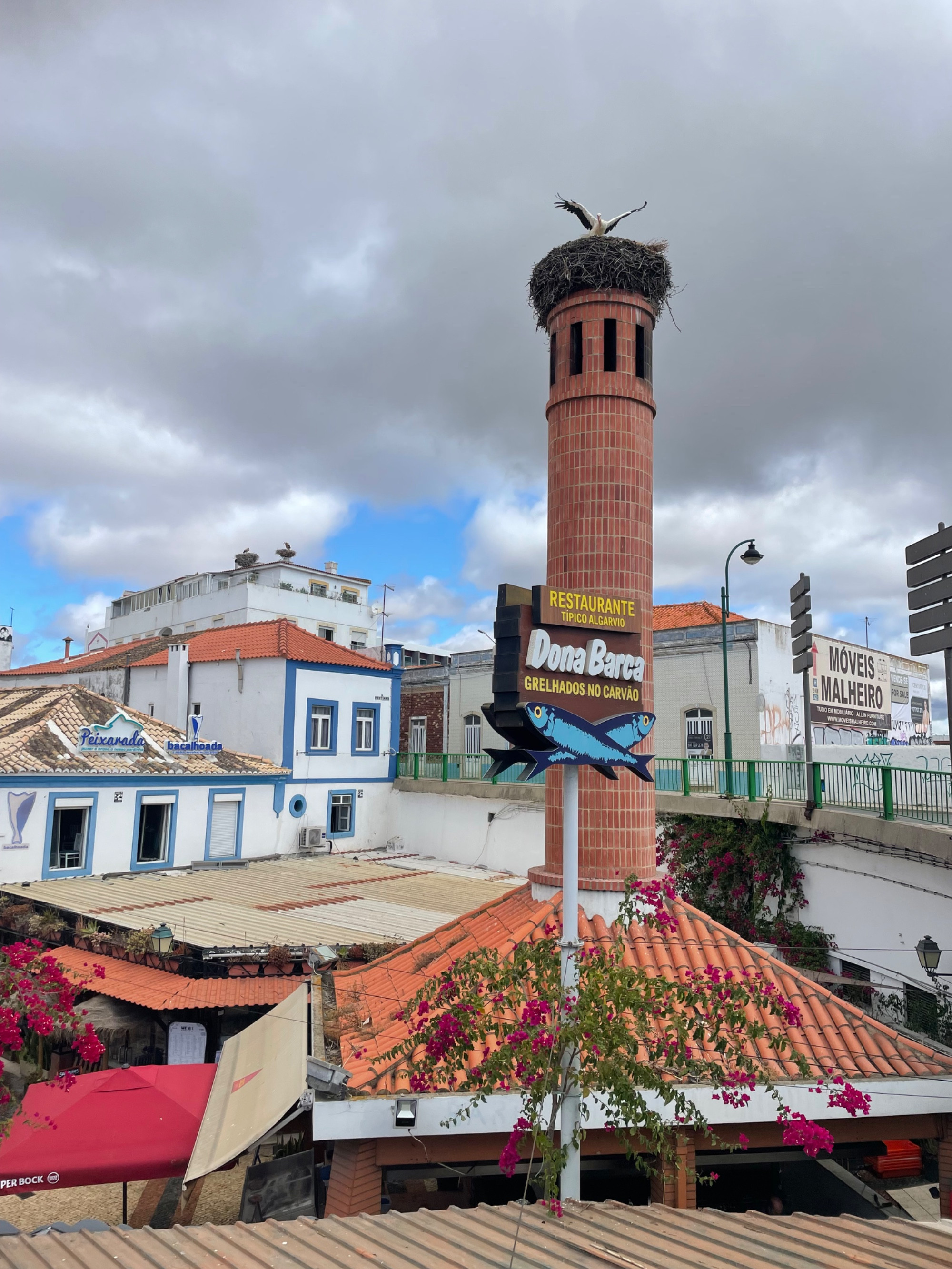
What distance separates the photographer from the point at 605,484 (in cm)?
934

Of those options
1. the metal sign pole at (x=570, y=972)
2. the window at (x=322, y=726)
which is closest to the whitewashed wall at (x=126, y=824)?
the window at (x=322, y=726)

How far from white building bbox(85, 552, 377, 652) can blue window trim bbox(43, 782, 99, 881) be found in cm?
2292

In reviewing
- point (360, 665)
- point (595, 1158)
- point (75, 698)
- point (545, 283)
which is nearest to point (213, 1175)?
point (595, 1158)

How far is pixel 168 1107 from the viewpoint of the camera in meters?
9.14

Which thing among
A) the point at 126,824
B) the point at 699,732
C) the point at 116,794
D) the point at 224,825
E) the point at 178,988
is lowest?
the point at 178,988

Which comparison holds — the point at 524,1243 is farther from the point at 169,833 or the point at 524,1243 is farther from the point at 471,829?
the point at 169,833

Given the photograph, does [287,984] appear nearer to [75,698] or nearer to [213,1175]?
[213,1175]

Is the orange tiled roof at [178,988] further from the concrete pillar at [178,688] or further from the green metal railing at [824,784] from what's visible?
the concrete pillar at [178,688]

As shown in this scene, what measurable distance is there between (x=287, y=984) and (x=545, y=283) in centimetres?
1015

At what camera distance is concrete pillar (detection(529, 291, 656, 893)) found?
351 inches

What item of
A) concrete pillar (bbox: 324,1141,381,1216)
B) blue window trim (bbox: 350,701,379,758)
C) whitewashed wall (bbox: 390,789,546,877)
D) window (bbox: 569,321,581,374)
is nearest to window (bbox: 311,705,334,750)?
blue window trim (bbox: 350,701,379,758)

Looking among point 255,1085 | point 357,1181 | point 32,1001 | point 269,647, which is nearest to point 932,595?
point 357,1181

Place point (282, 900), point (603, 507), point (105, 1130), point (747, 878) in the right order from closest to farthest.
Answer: point (105, 1130) → point (603, 507) → point (747, 878) → point (282, 900)

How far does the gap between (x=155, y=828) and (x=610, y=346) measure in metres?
17.1
